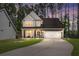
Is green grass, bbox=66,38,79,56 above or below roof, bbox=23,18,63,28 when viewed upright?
below

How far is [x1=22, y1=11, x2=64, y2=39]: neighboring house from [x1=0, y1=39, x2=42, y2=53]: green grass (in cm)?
8

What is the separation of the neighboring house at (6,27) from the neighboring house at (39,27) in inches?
6.1

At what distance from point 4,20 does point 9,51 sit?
436mm

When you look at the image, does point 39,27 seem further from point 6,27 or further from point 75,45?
point 75,45

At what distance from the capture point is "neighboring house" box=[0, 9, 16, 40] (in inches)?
580

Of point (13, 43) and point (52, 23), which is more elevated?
point (52, 23)

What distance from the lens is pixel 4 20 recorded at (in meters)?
14.8

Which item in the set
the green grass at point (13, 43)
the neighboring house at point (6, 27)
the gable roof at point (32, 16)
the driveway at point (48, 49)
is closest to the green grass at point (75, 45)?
the driveway at point (48, 49)

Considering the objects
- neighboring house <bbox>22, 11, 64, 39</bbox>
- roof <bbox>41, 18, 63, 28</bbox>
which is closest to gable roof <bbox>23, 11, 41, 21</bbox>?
neighboring house <bbox>22, 11, 64, 39</bbox>

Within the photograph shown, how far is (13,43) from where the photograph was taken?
48.5 ft

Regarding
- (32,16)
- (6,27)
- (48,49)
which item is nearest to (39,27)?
(32,16)

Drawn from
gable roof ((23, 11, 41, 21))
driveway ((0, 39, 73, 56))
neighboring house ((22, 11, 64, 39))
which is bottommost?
driveway ((0, 39, 73, 56))

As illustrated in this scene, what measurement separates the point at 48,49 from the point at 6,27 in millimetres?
662

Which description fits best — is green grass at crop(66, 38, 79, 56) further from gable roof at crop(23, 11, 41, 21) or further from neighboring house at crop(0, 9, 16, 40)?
neighboring house at crop(0, 9, 16, 40)
